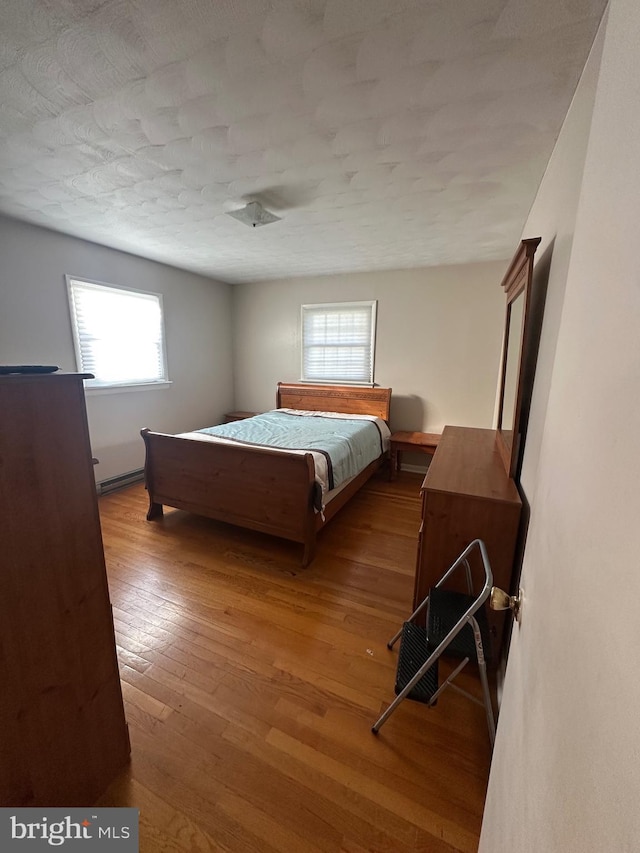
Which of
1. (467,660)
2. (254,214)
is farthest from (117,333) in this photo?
(467,660)

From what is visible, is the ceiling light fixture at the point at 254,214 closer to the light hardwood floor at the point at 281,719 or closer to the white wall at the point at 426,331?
the white wall at the point at 426,331

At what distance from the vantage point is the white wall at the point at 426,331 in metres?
3.76

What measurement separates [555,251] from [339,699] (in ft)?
6.80

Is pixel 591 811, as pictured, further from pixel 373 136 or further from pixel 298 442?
pixel 298 442

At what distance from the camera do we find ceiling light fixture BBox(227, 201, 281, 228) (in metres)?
2.29

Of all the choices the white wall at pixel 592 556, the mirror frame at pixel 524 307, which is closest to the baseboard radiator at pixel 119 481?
the mirror frame at pixel 524 307

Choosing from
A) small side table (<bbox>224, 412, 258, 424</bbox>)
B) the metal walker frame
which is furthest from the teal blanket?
the metal walker frame

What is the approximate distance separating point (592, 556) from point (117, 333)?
4.13m

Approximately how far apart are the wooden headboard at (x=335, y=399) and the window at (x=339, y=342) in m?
0.20

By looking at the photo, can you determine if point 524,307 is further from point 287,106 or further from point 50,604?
point 50,604

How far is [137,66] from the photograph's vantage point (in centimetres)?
124

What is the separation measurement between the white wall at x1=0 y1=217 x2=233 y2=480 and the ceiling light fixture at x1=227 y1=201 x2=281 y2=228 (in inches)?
68.2

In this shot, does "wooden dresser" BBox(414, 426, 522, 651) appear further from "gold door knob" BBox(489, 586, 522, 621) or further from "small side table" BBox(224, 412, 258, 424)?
"small side table" BBox(224, 412, 258, 424)

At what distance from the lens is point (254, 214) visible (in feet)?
7.72
